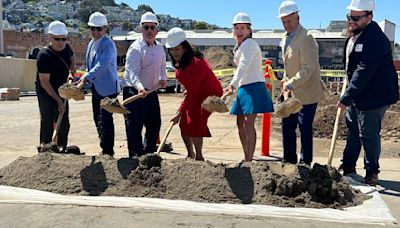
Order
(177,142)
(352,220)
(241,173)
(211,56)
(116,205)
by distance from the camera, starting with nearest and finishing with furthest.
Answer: (352,220) < (116,205) < (241,173) < (177,142) < (211,56)

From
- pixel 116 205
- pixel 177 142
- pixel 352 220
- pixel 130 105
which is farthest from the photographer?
pixel 177 142

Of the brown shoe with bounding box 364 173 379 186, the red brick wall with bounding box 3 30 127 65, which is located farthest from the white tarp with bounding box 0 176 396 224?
the red brick wall with bounding box 3 30 127 65

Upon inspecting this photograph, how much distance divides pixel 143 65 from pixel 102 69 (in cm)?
57

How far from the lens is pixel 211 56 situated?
4322cm

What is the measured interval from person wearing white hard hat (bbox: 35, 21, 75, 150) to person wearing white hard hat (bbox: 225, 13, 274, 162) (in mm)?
2487

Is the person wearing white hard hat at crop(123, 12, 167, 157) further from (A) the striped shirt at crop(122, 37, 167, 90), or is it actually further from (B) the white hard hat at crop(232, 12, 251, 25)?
(B) the white hard hat at crop(232, 12, 251, 25)

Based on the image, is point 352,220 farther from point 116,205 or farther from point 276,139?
point 276,139

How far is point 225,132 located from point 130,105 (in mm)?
5564

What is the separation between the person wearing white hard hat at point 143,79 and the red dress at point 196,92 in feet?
1.78

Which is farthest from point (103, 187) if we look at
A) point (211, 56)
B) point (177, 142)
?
point (211, 56)

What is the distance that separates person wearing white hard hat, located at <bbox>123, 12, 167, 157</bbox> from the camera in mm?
6996

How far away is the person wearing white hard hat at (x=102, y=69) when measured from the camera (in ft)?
23.8

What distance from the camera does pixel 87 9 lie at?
163 metres

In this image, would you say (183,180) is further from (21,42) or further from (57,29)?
(21,42)
